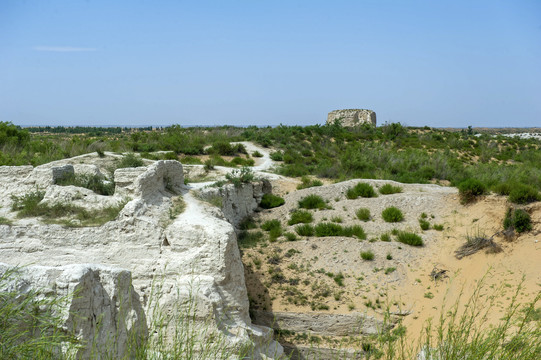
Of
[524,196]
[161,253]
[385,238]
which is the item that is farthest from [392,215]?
[161,253]

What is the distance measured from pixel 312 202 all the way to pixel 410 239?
421cm

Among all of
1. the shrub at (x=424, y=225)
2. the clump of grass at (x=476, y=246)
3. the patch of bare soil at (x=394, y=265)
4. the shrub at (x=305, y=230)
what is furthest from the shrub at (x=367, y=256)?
the clump of grass at (x=476, y=246)

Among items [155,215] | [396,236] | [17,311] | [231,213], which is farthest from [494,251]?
[17,311]

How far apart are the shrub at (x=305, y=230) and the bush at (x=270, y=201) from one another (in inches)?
93.5

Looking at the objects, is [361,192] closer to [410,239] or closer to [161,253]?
[410,239]

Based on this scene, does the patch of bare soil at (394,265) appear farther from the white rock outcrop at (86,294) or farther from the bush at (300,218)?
the white rock outcrop at (86,294)

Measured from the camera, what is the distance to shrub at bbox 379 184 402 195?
17.5 meters

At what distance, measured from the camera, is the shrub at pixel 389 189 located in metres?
17.5

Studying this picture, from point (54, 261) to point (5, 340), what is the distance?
476cm

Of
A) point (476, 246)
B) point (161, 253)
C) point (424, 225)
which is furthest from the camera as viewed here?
point (424, 225)

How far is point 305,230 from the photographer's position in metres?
15.3

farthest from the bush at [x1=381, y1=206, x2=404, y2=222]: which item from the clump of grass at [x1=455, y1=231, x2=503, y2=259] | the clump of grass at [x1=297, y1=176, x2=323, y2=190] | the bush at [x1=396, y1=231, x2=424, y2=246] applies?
the clump of grass at [x1=297, y1=176, x2=323, y2=190]

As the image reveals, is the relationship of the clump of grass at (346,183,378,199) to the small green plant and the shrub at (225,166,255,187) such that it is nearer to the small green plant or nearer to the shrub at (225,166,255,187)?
the small green plant

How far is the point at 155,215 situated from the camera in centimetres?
995
